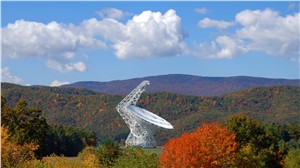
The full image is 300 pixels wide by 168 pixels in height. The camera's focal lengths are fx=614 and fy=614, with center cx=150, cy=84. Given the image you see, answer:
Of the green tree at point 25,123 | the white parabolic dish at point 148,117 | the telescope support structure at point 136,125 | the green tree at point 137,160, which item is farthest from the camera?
the telescope support structure at point 136,125

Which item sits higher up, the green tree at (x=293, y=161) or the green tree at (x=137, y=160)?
the green tree at (x=137, y=160)

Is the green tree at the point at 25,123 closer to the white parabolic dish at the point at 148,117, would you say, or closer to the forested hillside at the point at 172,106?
the white parabolic dish at the point at 148,117

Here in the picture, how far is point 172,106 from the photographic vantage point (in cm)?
16538

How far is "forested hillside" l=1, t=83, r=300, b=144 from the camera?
14450cm

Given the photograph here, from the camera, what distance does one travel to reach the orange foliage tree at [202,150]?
1696 inches

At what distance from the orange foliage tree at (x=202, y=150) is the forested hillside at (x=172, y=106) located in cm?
8897

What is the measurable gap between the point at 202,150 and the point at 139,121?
35069mm

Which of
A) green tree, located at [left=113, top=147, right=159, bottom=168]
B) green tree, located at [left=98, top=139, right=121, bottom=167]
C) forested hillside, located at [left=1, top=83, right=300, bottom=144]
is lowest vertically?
forested hillside, located at [left=1, top=83, right=300, bottom=144]

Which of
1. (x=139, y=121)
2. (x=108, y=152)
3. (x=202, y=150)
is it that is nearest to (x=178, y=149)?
(x=202, y=150)

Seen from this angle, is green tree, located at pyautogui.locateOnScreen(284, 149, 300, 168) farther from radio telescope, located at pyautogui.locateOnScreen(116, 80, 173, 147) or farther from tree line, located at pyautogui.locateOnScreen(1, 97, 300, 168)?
radio telescope, located at pyautogui.locateOnScreen(116, 80, 173, 147)

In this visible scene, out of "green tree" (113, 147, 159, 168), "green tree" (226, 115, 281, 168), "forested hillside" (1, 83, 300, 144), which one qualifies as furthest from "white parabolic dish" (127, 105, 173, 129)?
"forested hillside" (1, 83, 300, 144)

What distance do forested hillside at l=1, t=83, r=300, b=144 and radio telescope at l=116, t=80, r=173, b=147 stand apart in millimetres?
53829

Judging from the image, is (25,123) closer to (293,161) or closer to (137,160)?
(137,160)

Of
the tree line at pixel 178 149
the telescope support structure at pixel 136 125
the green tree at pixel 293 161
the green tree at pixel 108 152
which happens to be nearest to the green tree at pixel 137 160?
the tree line at pixel 178 149
